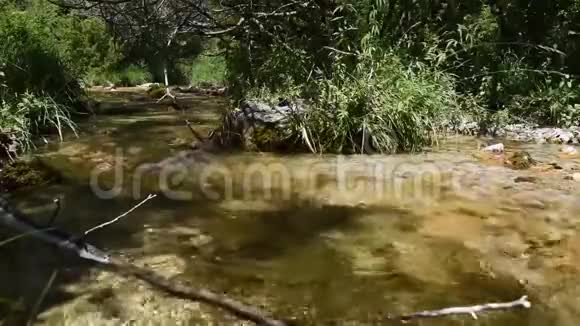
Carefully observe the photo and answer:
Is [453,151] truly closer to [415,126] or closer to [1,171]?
[415,126]

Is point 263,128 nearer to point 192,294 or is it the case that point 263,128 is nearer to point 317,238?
point 317,238

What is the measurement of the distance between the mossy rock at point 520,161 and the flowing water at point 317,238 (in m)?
0.13

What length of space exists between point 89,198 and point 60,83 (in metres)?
4.64

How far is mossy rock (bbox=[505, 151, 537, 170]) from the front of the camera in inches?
219

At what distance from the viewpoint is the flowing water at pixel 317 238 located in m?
2.80

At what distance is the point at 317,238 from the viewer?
374 centimetres

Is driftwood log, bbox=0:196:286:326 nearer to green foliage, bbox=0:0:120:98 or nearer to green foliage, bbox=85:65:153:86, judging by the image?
green foliage, bbox=0:0:120:98

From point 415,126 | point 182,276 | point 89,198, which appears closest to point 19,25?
point 89,198

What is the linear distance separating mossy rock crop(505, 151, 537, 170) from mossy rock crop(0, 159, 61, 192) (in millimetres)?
4046

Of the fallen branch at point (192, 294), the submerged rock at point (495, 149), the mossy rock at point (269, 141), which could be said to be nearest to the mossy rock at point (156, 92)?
the mossy rock at point (269, 141)

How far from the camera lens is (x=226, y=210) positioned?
14.3 ft

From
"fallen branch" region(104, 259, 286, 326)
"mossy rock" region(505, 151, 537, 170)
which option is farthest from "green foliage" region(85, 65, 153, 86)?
"fallen branch" region(104, 259, 286, 326)

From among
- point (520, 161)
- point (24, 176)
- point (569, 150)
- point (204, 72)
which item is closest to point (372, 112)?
point (520, 161)

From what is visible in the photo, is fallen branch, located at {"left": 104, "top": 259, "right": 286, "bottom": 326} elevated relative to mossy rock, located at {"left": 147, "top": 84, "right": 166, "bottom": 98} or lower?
lower
